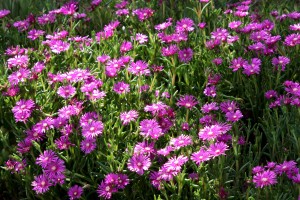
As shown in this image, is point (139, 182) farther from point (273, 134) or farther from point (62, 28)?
point (62, 28)

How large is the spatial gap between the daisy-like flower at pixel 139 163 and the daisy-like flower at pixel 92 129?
183mm

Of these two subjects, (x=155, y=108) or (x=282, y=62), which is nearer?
(x=155, y=108)

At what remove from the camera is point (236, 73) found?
269cm

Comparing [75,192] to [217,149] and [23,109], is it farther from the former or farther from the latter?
[217,149]

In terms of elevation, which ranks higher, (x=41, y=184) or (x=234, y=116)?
(x=234, y=116)

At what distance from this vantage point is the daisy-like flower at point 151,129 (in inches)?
81.7

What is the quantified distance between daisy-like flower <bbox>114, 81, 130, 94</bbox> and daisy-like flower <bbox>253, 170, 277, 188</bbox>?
789mm

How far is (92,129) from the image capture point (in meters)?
2.10

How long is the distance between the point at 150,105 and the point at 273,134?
557mm

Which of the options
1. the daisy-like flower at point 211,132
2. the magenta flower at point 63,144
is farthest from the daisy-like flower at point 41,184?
the daisy-like flower at point 211,132

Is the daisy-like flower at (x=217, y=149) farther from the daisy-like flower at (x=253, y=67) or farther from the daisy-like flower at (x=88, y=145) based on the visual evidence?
the daisy-like flower at (x=253, y=67)

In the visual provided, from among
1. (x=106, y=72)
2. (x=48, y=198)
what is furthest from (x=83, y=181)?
(x=106, y=72)

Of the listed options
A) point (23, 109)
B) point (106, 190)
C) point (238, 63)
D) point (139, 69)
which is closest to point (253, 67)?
point (238, 63)

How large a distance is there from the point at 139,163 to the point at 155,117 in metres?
0.30
